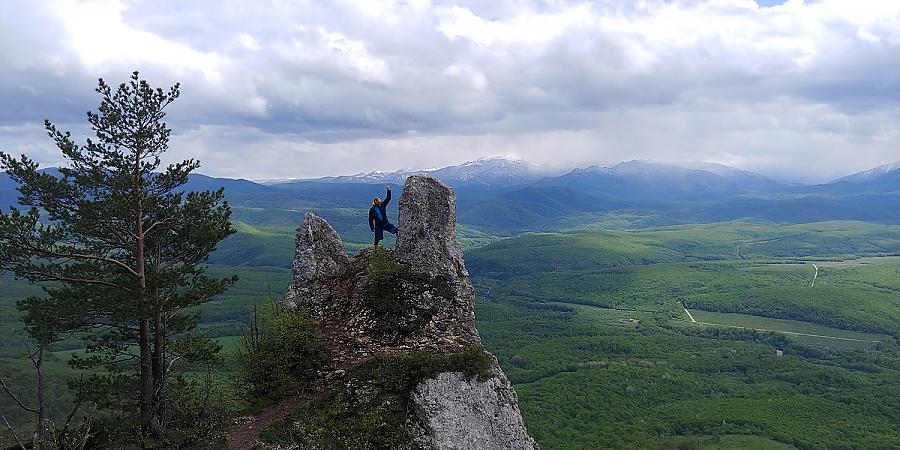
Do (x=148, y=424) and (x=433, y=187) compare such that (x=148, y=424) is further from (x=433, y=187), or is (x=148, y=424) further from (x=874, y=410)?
(x=874, y=410)

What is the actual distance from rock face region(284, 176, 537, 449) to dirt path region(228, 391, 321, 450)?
6.11 ft

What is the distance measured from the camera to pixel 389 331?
2548 cm

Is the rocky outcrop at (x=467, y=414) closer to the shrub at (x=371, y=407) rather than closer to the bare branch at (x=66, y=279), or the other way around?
the shrub at (x=371, y=407)

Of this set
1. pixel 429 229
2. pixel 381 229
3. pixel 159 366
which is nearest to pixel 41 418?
pixel 159 366

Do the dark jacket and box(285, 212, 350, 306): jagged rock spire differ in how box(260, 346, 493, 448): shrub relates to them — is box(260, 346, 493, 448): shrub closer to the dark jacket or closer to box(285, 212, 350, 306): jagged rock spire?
box(285, 212, 350, 306): jagged rock spire

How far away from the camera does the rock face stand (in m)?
21.8

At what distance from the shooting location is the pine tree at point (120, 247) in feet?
75.8

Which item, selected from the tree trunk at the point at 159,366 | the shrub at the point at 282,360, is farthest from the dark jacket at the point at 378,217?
the tree trunk at the point at 159,366

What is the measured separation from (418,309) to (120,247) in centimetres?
1443

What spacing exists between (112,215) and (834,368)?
180 m

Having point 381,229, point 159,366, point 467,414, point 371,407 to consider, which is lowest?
point 467,414

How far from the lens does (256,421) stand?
22.7 meters

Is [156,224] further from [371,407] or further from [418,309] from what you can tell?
[371,407]

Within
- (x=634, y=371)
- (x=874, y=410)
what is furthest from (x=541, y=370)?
(x=874, y=410)
